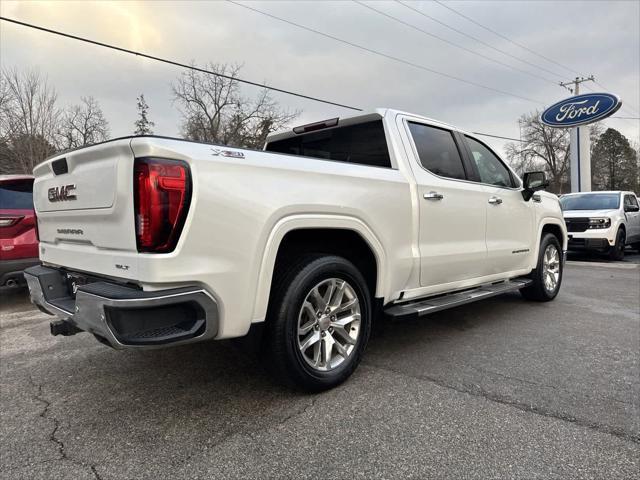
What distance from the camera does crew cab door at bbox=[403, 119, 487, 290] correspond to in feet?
11.5

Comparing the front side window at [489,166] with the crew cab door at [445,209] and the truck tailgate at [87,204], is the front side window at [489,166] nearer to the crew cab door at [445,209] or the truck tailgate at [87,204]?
the crew cab door at [445,209]

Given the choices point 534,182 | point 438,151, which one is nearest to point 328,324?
point 438,151

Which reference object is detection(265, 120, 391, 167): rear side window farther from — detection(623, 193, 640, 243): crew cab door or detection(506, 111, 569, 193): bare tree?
detection(506, 111, 569, 193): bare tree

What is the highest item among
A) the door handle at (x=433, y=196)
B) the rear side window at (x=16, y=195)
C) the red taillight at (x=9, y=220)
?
the rear side window at (x=16, y=195)

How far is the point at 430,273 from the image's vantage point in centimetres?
357

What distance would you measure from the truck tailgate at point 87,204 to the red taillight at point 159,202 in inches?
2.1

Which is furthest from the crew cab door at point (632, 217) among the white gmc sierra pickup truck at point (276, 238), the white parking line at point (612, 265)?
the white gmc sierra pickup truck at point (276, 238)

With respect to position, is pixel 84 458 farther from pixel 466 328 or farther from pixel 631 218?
pixel 631 218

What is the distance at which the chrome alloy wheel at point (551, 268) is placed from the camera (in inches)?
216

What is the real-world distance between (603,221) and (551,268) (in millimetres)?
6445

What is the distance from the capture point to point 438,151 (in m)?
3.91

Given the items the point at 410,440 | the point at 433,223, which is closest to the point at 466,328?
the point at 433,223

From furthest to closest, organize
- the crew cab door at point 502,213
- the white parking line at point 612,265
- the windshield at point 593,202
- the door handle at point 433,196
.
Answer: the windshield at point 593,202 < the white parking line at point 612,265 < the crew cab door at point 502,213 < the door handle at point 433,196

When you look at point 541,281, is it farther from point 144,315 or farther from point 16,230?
point 16,230
